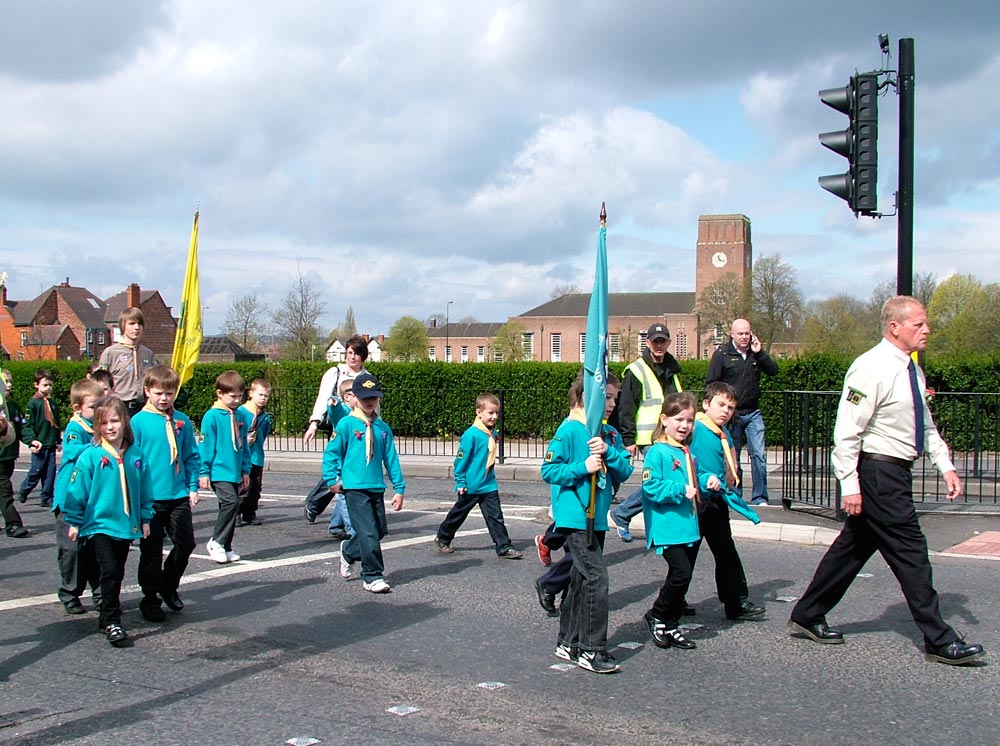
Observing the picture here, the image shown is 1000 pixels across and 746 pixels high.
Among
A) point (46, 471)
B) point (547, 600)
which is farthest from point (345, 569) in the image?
point (46, 471)

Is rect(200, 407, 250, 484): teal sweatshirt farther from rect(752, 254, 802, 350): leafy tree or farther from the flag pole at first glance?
rect(752, 254, 802, 350): leafy tree

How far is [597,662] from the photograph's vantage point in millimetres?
5340

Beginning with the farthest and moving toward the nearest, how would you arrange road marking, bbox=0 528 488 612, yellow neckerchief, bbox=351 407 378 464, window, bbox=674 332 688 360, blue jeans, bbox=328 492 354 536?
window, bbox=674 332 688 360 < blue jeans, bbox=328 492 354 536 < yellow neckerchief, bbox=351 407 378 464 < road marking, bbox=0 528 488 612

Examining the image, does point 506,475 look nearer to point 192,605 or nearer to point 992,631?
point 192,605

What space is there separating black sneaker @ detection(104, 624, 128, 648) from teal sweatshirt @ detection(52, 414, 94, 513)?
0.84 m

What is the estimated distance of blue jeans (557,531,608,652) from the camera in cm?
537

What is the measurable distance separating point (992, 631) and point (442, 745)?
365 centimetres

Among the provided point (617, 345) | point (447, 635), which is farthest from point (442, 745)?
point (617, 345)

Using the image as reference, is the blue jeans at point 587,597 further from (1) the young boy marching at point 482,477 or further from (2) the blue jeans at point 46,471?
(2) the blue jeans at point 46,471

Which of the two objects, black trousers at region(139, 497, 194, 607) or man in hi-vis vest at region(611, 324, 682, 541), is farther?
man in hi-vis vest at region(611, 324, 682, 541)

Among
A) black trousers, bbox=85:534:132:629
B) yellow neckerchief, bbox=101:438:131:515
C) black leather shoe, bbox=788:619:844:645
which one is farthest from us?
yellow neckerchief, bbox=101:438:131:515

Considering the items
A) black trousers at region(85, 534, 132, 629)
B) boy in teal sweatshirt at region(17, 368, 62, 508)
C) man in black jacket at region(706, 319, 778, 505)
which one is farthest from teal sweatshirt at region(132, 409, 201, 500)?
man in black jacket at region(706, 319, 778, 505)

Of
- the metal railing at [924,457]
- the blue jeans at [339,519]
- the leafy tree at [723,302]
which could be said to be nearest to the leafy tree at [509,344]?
the leafy tree at [723,302]

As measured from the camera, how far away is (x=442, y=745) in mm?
4270
